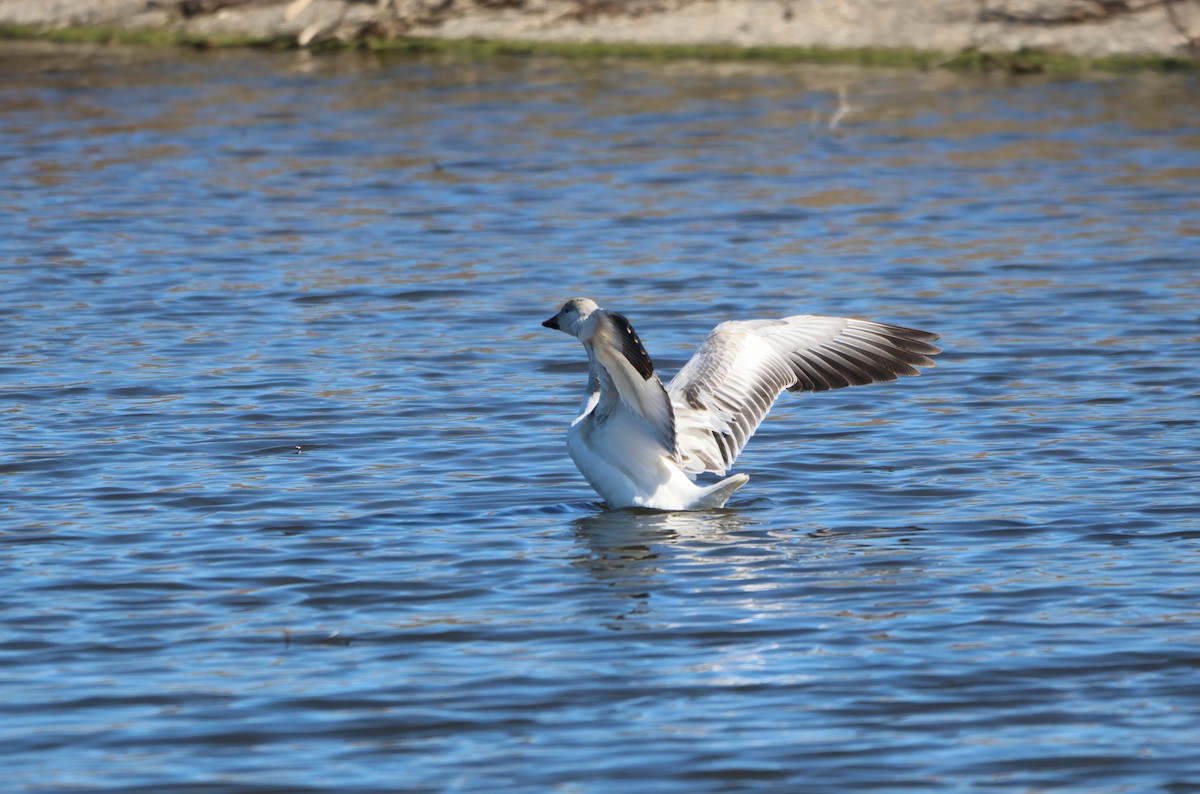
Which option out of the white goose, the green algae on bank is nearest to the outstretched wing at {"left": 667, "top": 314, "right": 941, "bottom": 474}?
the white goose

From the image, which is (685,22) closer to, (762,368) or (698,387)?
(762,368)

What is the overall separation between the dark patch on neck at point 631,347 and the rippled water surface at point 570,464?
0.78 meters

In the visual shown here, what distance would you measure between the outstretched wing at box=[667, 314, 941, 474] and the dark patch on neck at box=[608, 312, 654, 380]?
1.11 metres

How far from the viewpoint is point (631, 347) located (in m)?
7.75

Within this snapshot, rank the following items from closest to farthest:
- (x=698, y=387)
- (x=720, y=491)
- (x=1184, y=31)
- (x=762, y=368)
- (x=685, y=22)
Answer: (x=720, y=491) → (x=698, y=387) → (x=762, y=368) → (x=1184, y=31) → (x=685, y=22)

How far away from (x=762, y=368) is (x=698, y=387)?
1.19 feet

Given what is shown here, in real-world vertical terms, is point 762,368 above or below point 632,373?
below

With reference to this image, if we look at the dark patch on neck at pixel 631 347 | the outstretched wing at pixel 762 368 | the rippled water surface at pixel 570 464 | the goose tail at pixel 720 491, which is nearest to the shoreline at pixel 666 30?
the rippled water surface at pixel 570 464

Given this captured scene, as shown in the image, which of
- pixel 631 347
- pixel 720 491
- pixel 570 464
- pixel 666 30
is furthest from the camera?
pixel 666 30

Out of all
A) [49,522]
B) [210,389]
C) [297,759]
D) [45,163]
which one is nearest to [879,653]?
[297,759]

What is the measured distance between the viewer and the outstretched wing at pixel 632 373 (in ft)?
25.4

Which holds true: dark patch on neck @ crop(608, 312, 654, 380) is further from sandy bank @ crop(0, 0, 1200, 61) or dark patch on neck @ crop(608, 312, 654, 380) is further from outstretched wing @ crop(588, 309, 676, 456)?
sandy bank @ crop(0, 0, 1200, 61)

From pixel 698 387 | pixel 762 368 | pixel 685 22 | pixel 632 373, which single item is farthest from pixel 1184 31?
pixel 632 373

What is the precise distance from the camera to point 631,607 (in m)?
7.32
